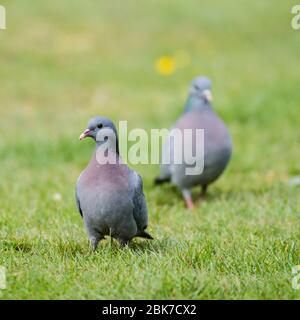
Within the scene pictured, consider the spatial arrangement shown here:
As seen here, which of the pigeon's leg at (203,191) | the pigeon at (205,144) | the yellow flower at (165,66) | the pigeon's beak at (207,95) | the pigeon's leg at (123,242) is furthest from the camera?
the yellow flower at (165,66)

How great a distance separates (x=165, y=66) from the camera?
12.2 meters

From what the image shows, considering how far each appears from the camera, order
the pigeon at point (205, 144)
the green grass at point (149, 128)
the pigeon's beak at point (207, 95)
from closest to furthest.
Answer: the green grass at point (149, 128) < the pigeon at point (205, 144) < the pigeon's beak at point (207, 95)

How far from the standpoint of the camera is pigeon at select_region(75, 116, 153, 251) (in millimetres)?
4059

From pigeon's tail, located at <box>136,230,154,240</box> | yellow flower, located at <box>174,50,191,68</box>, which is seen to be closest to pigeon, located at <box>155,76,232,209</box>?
pigeon's tail, located at <box>136,230,154,240</box>

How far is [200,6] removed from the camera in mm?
15570

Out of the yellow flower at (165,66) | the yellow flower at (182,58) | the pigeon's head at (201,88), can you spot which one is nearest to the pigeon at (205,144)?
the pigeon's head at (201,88)

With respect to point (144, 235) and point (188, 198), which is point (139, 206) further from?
point (188, 198)

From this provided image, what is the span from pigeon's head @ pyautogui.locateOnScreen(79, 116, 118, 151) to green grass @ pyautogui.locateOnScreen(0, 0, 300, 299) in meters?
0.64

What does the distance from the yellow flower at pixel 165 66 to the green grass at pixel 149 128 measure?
217mm

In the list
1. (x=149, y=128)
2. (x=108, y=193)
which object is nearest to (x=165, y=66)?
(x=149, y=128)

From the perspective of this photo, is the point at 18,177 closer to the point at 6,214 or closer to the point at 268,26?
the point at 6,214

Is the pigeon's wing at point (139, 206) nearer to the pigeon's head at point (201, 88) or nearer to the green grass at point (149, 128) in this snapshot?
the green grass at point (149, 128)

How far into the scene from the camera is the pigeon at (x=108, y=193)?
4059 millimetres

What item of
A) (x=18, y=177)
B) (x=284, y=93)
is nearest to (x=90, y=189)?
(x=18, y=177)
